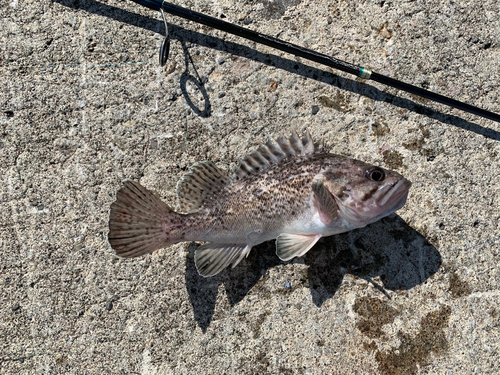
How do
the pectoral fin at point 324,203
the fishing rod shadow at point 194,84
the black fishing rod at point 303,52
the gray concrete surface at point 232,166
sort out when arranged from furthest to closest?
the fishing rod shadow at point 194,84 < the gray concrete surface at point 232,166 < the black fishing rod at point 303,52 < the pectoral fin at point 324,203

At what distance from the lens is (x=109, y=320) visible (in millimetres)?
2348

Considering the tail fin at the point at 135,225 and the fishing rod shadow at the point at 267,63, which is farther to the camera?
the fishing rod shadow at the point at 267,63

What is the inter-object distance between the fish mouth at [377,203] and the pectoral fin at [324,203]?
2.1 inches

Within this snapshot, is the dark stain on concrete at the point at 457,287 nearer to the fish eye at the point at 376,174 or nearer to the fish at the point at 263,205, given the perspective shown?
the fish at the point at 263,205

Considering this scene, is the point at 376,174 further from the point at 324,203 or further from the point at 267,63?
the point at 267,63

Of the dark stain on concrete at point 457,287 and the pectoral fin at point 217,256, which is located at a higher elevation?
the dark stain on concrete at point 457,287

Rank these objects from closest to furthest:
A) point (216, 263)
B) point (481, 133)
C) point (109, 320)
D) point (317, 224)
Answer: point (317, 224)
point (216, 263)
point (109, 320)
point (481, 133)

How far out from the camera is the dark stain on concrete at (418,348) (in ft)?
7.84

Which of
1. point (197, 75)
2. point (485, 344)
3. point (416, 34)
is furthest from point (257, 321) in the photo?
point (416, 34)

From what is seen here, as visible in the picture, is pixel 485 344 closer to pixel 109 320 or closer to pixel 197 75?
pixel 109 320

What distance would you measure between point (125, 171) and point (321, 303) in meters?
1.64

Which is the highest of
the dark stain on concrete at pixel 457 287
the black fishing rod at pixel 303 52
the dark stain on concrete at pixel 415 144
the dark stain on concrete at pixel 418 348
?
the black fishing rod at pixel 303 52

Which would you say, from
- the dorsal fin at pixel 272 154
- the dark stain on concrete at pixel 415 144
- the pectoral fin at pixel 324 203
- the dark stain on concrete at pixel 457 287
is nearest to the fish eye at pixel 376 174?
the pectoral fin at pixel 324 203

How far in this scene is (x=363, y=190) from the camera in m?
2.02
